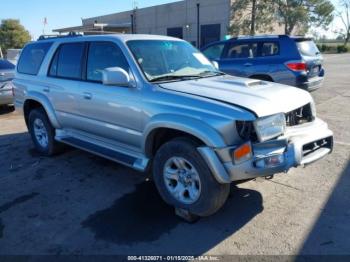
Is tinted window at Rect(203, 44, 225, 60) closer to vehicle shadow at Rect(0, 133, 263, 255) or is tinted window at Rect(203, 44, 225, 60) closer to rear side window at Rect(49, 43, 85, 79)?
rear side window at Rect(49, 43, 85, 79)

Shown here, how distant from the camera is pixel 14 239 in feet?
10.7

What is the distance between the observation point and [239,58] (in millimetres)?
9008

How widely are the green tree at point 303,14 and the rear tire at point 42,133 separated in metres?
33.3

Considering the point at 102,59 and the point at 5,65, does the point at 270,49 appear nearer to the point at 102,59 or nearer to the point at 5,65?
the point at 102,59

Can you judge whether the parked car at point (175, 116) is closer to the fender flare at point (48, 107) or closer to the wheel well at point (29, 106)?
the fender flare at point (48, 107)

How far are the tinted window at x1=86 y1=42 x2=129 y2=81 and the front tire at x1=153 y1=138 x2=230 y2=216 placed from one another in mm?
1209

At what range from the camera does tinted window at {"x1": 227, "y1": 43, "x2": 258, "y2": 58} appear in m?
8.81

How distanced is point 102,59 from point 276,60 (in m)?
5.31

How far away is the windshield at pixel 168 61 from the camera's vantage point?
3.96 metres

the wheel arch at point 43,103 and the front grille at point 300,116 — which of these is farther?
the wheel arch at point 43,103

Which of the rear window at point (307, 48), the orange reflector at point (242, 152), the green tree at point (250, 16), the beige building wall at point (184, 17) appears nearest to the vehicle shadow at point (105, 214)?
the orange reflector at point (242, 152)

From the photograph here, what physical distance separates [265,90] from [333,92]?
922 cm

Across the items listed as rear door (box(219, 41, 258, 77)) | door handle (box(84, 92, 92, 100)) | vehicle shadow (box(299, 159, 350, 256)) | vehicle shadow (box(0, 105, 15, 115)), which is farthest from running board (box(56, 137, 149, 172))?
vehicle shadow (box(0, 105, 15, 115))

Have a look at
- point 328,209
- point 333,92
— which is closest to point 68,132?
point 328,209
